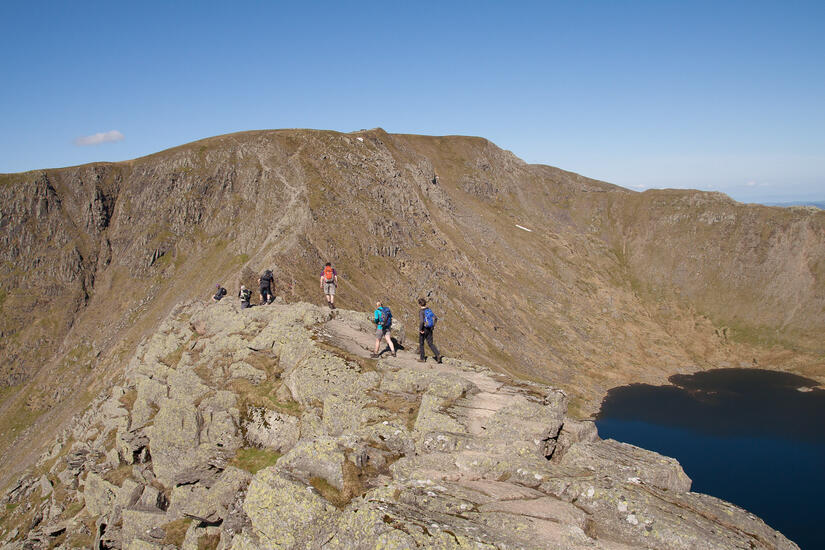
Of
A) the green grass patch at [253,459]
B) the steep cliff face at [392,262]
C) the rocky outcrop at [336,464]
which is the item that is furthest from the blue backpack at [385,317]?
the steep cliff face at [392,262]

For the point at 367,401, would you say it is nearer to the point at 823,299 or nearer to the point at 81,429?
the point at 81,429

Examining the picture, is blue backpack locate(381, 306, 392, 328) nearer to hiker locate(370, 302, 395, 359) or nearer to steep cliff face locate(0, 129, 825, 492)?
hiker locate(370, 302, 395, 359)

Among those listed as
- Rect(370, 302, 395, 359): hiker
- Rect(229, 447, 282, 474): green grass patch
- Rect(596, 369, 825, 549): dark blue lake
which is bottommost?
Rect(596, 369, 825, 549): dark blue lake

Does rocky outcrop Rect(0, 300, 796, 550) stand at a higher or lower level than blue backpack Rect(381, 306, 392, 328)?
lower

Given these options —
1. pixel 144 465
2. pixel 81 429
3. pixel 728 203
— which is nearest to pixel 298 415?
pixel 144 465

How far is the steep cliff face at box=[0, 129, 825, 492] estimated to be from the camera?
7425cm

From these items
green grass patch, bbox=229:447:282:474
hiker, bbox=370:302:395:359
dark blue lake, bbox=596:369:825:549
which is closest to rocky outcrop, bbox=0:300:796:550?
green grass patch, bbox=229:447:282:474

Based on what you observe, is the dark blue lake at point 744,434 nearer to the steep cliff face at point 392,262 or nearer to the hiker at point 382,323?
the steep cliff face at point 392,262

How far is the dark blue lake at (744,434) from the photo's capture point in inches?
2435

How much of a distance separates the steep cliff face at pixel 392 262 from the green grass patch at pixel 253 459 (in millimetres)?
32522

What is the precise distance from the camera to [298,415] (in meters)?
22.0

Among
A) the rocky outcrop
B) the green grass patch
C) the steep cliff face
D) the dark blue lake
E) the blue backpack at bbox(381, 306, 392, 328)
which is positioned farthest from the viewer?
the steep cliff face

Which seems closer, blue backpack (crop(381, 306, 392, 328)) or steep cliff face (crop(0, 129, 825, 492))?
blue backpack (crop(381, 306, 392, 328))

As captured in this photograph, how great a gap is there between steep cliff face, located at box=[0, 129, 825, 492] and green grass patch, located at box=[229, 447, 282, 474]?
3252 cm
